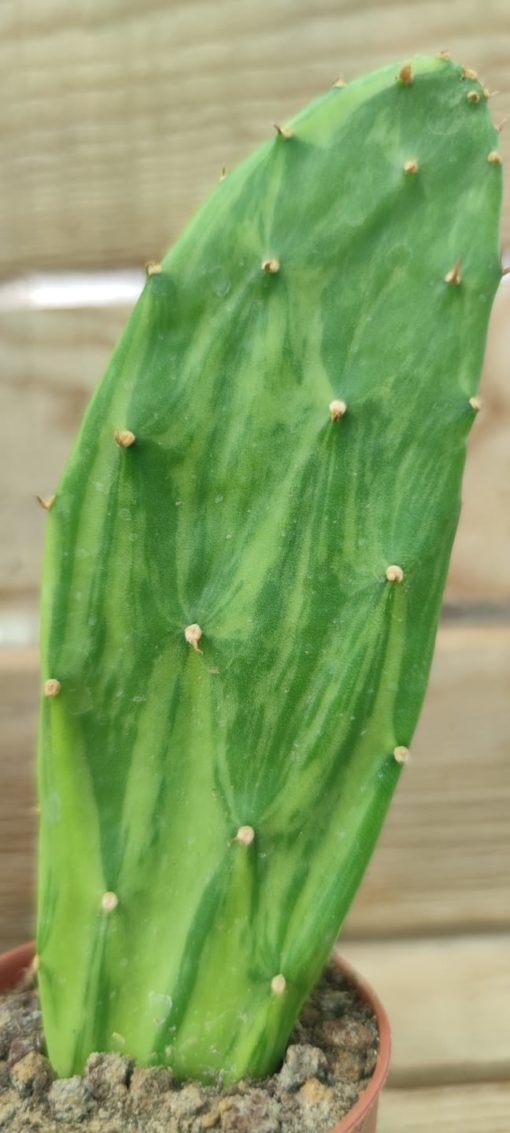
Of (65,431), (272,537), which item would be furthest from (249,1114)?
(65,431)

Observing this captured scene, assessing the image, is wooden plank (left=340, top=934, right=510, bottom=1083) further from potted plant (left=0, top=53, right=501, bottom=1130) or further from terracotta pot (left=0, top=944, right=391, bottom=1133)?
potted plant (left=0, top=53, right=501, bottom=1130)

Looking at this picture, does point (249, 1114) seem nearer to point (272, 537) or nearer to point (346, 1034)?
point (346, 1034)

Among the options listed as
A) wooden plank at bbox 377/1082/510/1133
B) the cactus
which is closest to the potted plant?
the cactus

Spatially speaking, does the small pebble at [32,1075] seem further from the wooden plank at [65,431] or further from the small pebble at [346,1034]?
the wooden plank at [65,431]

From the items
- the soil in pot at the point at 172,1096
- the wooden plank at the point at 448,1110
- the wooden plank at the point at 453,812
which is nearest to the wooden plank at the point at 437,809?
the wooden plank at the point at 453,812

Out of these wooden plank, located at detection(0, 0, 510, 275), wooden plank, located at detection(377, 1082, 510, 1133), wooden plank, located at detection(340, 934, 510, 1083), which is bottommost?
wooden plank, located at detection(377, 1082, 510, 1133)

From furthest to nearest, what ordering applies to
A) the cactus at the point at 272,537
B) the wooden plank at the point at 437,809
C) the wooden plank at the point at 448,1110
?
1. the wooden plank at the point at 437,809
2. the wooden plank at the point at 448,1110
3. the cactus at the point at 272,537

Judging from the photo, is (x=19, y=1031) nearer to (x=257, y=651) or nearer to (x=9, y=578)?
(x=257, y=651)
